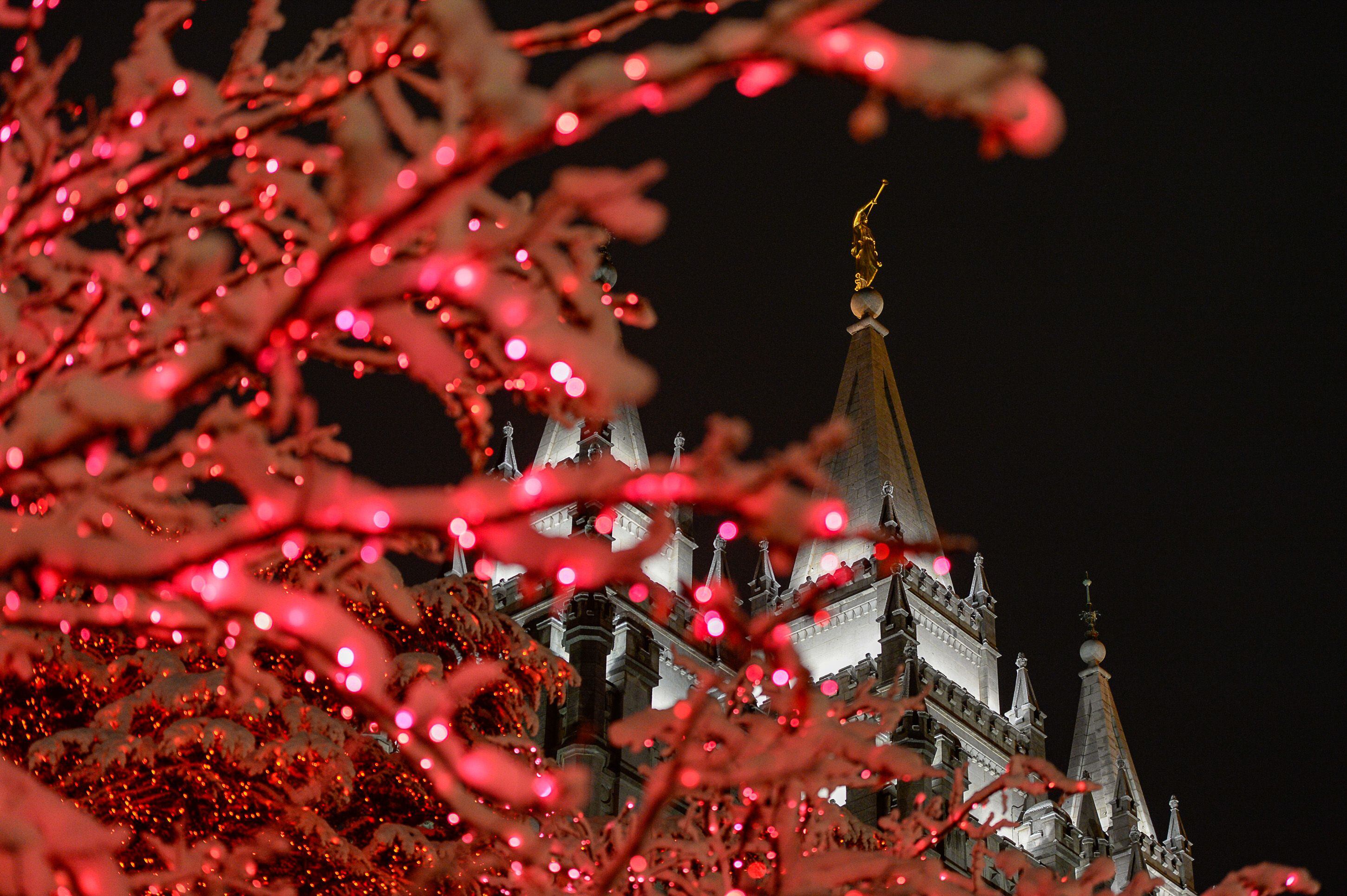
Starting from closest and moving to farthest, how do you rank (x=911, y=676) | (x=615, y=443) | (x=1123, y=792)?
(x=911, y=676) < (x=615, y=443) < (x=1123, y=792)

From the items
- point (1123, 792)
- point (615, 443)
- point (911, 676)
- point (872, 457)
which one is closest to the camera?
point (911, 676)

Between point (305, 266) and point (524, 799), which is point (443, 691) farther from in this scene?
point (305, 266)

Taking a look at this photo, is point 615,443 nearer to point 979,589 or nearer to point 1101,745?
point 979,589

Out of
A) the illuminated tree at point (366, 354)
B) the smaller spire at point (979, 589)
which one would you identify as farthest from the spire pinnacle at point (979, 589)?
the illuminated tree at point (366, 354)

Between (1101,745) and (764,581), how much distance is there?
16.3 meters

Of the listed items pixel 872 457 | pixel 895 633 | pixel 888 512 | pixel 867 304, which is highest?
pixel 867 304

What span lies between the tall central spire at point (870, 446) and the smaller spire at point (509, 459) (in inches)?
333

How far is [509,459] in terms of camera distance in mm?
29594

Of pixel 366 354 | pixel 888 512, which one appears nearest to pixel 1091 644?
pixel 888 512

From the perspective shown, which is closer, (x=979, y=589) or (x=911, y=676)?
(x=911, y=676)

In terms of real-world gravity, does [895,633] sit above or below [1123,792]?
below

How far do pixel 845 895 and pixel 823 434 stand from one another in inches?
154

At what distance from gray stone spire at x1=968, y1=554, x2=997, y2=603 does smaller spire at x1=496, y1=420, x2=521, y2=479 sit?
13220 mm

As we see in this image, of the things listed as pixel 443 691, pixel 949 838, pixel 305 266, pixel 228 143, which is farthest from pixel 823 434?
pixel 949 838
